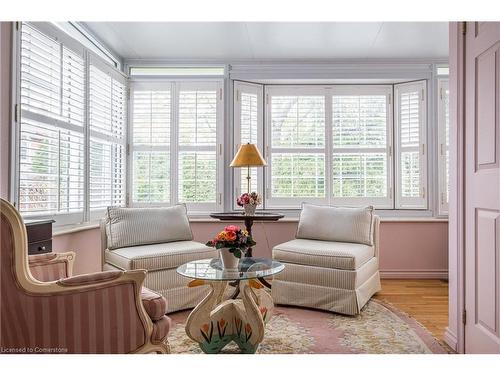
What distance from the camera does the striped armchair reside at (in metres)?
1.48

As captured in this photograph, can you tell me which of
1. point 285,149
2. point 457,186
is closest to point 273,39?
point 285,149

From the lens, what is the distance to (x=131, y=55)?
414cm

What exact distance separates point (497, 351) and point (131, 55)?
420 cm

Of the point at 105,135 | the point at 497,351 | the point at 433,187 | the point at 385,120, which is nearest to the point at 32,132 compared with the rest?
the point at 105,135

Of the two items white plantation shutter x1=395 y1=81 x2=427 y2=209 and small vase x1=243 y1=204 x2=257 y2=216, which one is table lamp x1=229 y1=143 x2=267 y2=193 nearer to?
small vase x1=243 y1=204 x2=257 y2=216

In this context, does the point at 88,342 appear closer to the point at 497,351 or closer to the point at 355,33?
the point at 497,351

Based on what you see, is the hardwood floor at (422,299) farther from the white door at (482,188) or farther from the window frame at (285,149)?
the window frame at (285,149)

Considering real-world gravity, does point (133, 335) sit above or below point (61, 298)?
below

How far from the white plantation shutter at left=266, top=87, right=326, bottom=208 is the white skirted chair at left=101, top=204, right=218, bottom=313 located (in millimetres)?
1331

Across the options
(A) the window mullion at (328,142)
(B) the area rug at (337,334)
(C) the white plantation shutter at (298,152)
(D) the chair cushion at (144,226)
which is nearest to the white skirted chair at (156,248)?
(D) the chair cushion at (144,226)

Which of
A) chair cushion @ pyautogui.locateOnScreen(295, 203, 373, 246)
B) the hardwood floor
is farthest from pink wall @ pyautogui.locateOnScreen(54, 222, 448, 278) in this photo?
chair cushion @ pyautogui.locateOnScreen(295, 203, 373, 246)

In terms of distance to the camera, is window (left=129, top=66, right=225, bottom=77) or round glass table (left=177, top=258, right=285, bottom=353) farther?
window (left=129, top=66, right=225, bottom=77)

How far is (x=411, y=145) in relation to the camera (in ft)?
13.8

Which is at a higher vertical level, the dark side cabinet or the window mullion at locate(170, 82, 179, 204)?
the window mullion at locate(170, 82, 179, 204)
